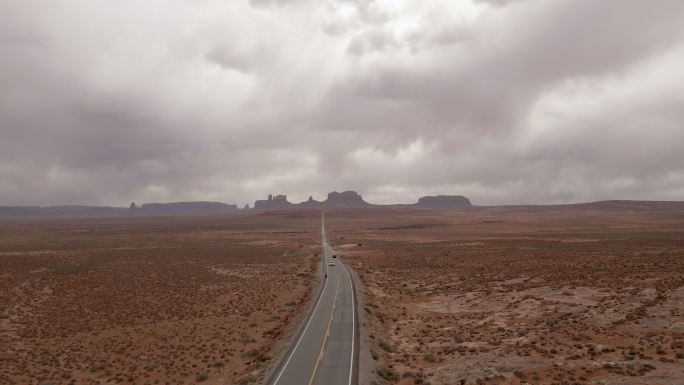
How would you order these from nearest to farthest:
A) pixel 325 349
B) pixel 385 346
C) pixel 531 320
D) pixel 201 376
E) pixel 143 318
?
pixel 201 376 → pixel 325 349 → pixel 385 346 → pixel 531 320 → pixel 143 318

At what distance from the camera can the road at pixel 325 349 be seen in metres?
23.8

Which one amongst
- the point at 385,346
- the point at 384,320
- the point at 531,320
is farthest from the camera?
the point at 384,320

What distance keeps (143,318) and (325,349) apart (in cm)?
2137

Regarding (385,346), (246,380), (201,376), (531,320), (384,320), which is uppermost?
(531,320)

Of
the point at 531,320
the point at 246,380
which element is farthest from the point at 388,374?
the point at 531,320

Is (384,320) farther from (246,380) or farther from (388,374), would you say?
(246,380)

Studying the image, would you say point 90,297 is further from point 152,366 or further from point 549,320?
point 549,320

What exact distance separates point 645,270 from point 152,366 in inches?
2023

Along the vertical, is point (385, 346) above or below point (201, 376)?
above

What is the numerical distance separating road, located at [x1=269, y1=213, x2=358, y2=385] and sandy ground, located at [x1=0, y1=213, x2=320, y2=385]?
2.08 metres

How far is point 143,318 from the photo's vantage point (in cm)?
3975

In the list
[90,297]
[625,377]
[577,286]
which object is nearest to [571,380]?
[625,377]

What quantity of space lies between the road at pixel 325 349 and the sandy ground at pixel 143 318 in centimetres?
208

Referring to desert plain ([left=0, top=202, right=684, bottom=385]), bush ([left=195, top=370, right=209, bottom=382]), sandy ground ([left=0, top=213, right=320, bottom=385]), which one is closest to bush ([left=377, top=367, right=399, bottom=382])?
desert plain ([left=0, top=202, right=684, bottom=385])
